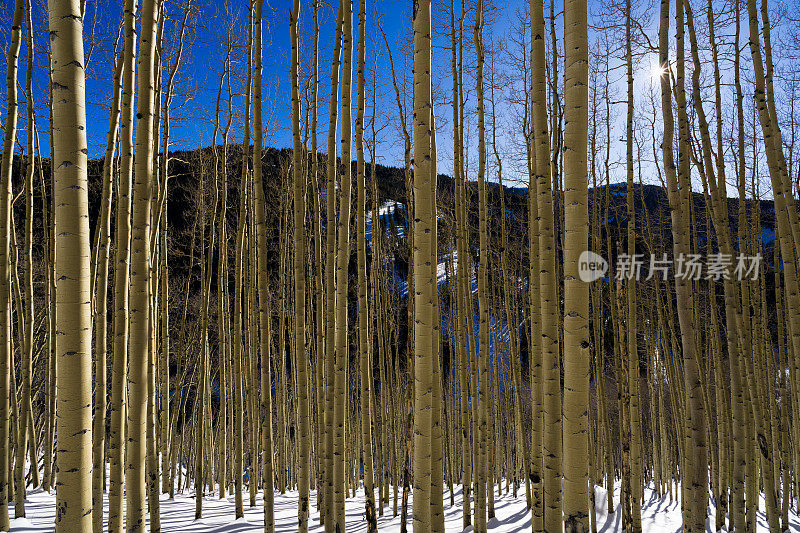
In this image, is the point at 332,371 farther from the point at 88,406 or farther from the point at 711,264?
the point at 711,264

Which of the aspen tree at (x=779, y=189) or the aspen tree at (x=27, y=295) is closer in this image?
the aspen tree at (x=779, y=189)

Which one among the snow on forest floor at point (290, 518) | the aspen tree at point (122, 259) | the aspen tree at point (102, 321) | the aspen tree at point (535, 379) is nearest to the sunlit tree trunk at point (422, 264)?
the aspen tree at point (535, 379)

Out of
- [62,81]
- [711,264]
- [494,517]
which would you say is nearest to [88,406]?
[62,81]

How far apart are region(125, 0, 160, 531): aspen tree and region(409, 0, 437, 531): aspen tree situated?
3.72 ft

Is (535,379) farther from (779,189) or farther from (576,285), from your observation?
(779,189)

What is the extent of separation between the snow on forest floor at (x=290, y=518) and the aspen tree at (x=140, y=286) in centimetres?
279

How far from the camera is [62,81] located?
1188 millimetres

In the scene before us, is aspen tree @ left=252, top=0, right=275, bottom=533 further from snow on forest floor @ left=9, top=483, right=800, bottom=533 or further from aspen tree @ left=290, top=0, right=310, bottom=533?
snow on forest floor @ left=9, top=483, right=800, bottom=533

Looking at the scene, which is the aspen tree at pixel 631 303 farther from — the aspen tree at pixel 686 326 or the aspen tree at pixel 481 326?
the aspen tree at pixel 481 326

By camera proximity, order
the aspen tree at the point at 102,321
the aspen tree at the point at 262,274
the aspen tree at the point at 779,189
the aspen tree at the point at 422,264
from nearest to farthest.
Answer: the aspen tree at the point at 422,264 → the aspen tree at the point at 102,321 → the aspen tree at the point at 262,274 → the aspen tree at the point at 779,189

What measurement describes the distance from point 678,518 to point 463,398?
5287 mm

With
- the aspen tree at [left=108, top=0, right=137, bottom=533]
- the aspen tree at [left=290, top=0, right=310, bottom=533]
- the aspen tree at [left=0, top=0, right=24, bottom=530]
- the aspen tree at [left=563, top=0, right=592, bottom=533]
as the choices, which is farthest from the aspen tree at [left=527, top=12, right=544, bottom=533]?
the aspen tree at [left=0, top=0, right=24, bottom=530]

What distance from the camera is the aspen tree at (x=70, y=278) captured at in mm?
1179

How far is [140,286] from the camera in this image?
1848 millimetres
